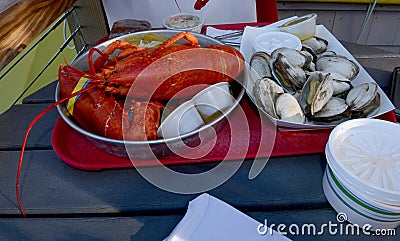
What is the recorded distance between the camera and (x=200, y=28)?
1150mm

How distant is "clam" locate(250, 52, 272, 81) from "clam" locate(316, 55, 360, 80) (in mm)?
129

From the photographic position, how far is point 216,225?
19.6 inches

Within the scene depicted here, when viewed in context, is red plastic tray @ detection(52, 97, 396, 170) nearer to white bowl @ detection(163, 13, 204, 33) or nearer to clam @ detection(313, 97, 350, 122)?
clam @ detection(313, 97, 350, 122)

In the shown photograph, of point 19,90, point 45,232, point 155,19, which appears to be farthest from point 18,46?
point 19,90

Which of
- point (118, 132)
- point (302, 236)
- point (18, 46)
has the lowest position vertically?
point (302, 236)

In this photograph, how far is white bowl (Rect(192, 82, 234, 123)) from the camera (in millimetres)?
653

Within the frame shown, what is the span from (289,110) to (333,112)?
93mm

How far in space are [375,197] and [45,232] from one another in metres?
0.54

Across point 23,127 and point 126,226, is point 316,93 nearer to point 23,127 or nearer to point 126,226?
point 126,226

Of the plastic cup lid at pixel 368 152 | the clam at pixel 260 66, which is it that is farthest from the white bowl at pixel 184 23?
the plastic cup lid at pixel 368 152

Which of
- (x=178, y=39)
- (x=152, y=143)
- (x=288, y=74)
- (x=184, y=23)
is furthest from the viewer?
(x=184, y=23)

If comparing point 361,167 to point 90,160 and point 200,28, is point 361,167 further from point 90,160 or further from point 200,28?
point 200,28

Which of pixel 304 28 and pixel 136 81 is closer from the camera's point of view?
pixel 136 81

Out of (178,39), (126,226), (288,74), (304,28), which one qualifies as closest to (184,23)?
(178,39)
